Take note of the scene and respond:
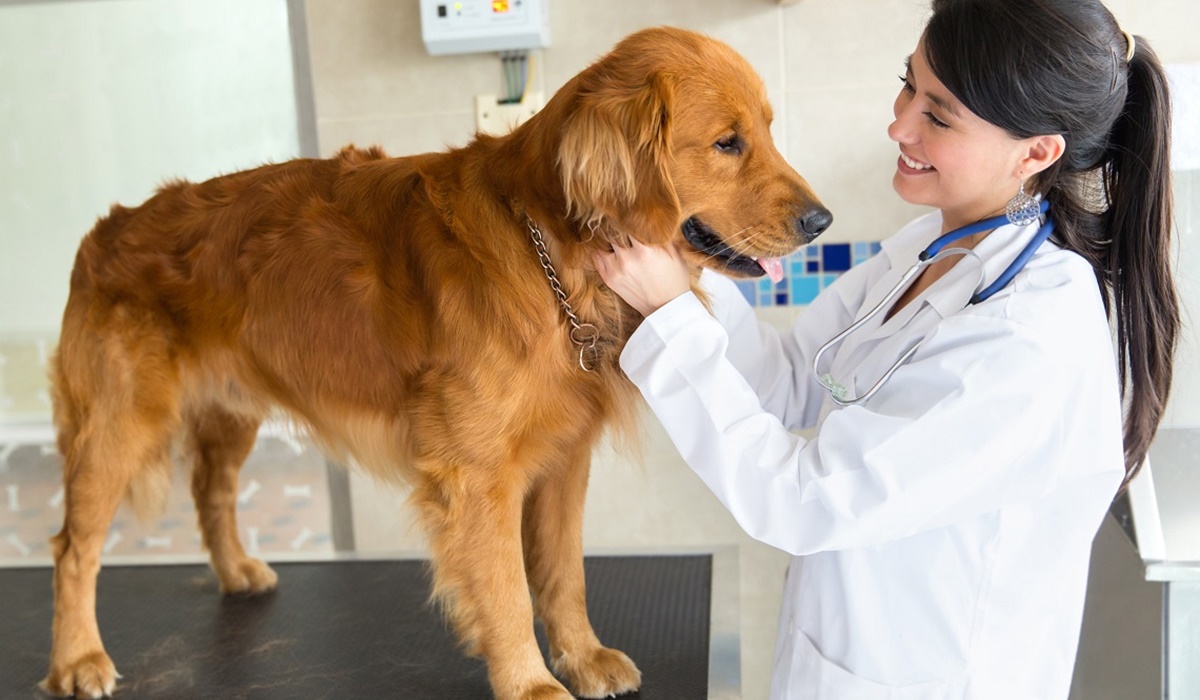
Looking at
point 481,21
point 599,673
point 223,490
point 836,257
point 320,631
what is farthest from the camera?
point 836,257

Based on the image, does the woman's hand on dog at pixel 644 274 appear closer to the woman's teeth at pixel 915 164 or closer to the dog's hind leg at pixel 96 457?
the woman's teeth at pixel 915 164

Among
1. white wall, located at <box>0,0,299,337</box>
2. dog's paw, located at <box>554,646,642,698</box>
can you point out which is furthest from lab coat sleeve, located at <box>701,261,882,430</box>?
white wall, located at <box>0,0,299,337</box>

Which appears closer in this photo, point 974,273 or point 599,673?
point 974,273

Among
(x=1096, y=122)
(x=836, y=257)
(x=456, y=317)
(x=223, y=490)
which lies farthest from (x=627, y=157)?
(x=836, y=257)

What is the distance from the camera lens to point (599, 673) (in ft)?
5.32

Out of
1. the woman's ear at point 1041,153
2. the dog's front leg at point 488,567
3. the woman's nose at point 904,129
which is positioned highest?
the woman's nose at point 904,129

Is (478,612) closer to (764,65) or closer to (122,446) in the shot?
(122,446)

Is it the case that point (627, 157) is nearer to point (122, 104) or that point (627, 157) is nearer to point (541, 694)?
point (541, 694)

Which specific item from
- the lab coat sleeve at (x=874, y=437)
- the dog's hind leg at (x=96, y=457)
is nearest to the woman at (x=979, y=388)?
the lab coat sleeve at (x=874, y=437)

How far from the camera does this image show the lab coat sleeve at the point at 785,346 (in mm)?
1772

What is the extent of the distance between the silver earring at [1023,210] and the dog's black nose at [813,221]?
0.78 ft

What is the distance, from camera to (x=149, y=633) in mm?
2008

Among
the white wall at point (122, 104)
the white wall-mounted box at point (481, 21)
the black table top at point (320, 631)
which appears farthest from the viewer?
the white wall at point (122, 104)

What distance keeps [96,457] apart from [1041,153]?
1.57 meters
